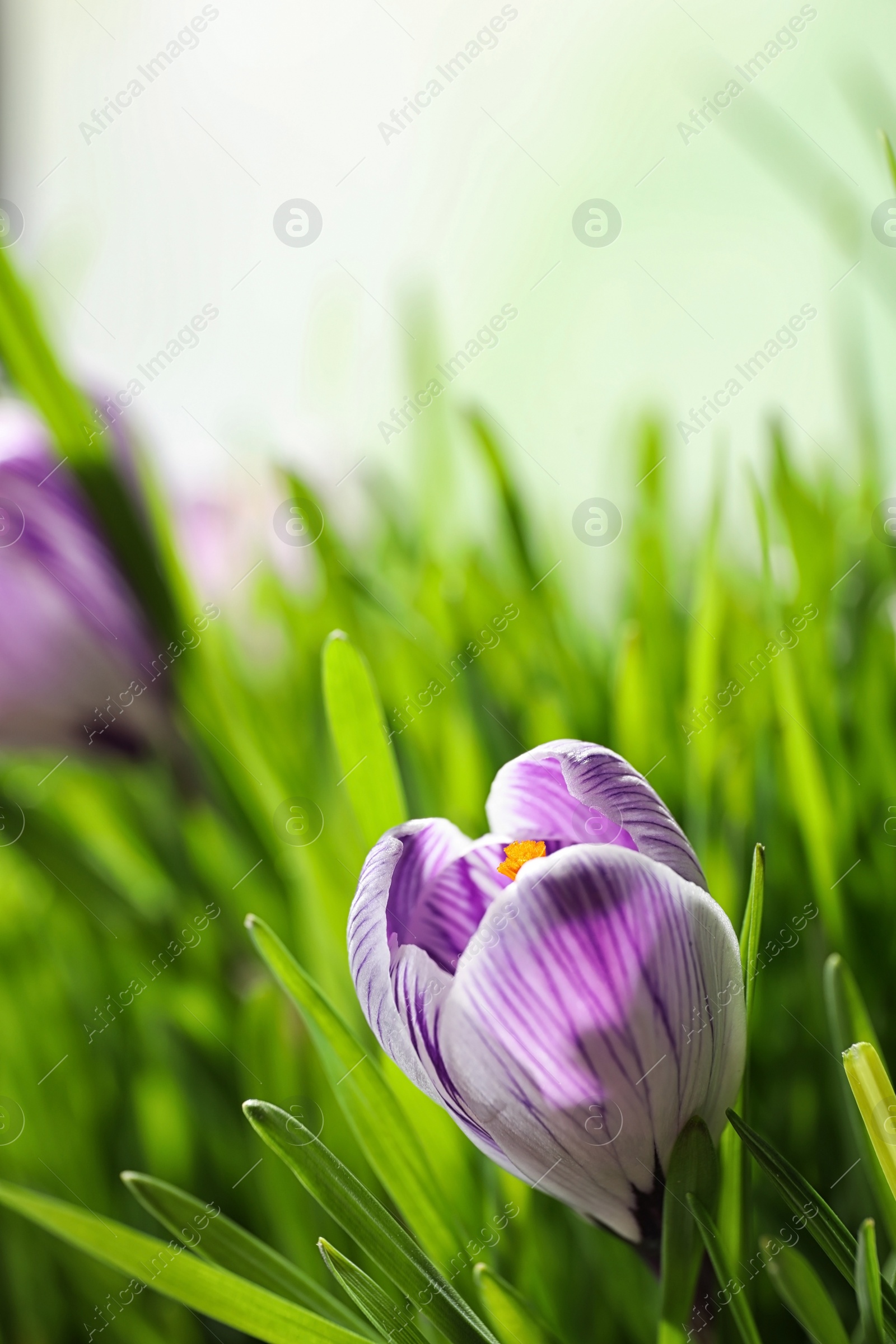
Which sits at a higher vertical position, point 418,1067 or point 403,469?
point 403,469

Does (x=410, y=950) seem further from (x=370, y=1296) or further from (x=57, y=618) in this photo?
(x=57, y=618)

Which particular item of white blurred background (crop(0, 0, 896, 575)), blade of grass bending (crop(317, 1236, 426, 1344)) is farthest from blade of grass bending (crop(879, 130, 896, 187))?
blade of grass bending (crop(317, 1236, 426, 1344))

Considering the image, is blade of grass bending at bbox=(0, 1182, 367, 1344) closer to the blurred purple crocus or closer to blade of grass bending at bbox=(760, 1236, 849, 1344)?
blade of grass bending at bbox=(760, 1236, 849, 1344)

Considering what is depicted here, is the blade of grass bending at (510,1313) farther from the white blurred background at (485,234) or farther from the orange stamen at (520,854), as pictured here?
the white blurred background at (485,234)

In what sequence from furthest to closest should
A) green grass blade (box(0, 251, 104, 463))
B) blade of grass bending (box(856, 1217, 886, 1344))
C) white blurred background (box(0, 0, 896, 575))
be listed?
1. white blurred background (box(0, 0, 896, 575))
2. green grass blade (box(0, 251, 104, 463))
3. blade of grass bending (box(856, 1217, 886, 1344))

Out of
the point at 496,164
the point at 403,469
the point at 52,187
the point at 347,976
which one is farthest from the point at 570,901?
the point at 52,187

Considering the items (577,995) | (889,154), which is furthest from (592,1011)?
(889,154)

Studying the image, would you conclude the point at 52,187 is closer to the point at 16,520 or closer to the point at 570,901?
the point at 16,520

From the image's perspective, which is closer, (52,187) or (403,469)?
(403,469)
